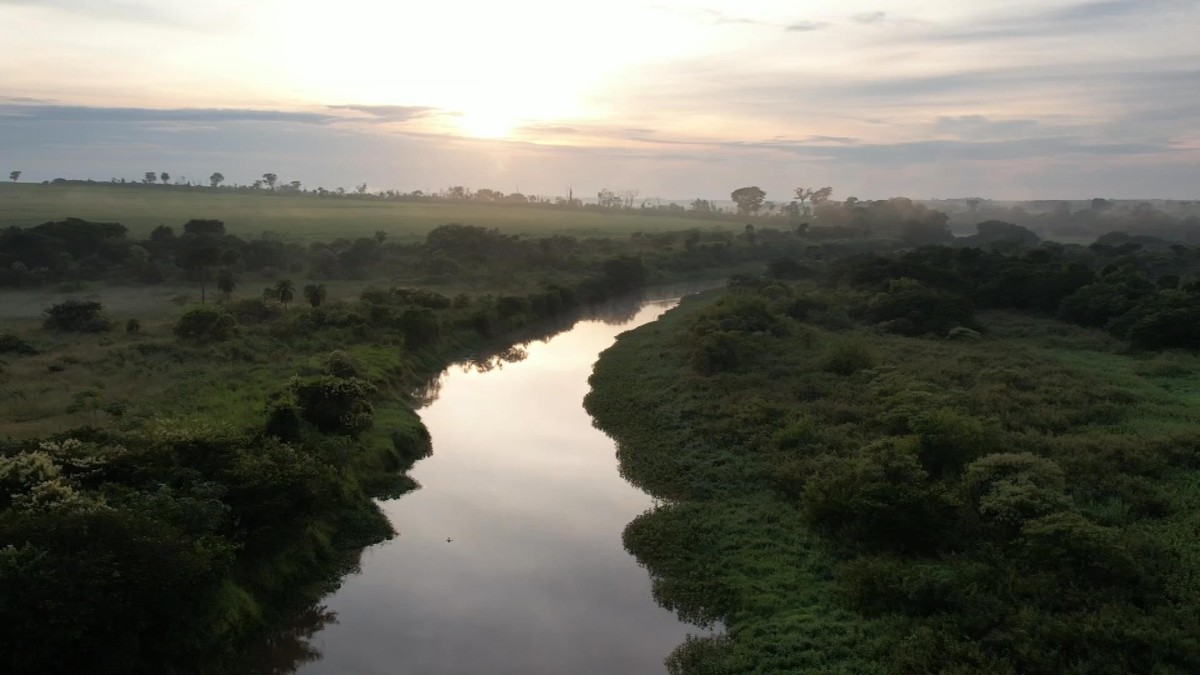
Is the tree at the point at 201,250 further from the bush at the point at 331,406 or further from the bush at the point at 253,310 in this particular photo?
the bush at the point at 331,406

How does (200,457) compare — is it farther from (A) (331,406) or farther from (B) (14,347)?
(B) (14,347)

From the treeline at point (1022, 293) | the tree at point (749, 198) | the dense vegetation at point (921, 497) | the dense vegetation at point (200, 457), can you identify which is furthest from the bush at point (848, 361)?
the tree at point (749, 198)

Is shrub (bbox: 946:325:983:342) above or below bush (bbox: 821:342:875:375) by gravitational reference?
above

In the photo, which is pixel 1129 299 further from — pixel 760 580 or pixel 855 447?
pixel 760 580

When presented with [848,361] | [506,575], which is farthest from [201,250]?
[506,575]

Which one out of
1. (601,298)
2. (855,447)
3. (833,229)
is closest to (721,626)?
(855,447)

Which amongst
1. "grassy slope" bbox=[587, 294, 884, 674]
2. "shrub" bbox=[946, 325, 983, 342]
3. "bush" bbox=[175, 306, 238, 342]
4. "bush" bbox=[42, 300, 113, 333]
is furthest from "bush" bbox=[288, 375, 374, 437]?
"shrub" bbox=[946, 325, 983, 342]

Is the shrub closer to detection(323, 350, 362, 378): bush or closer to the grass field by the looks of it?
detection(323, 350, 362, 378): bush
